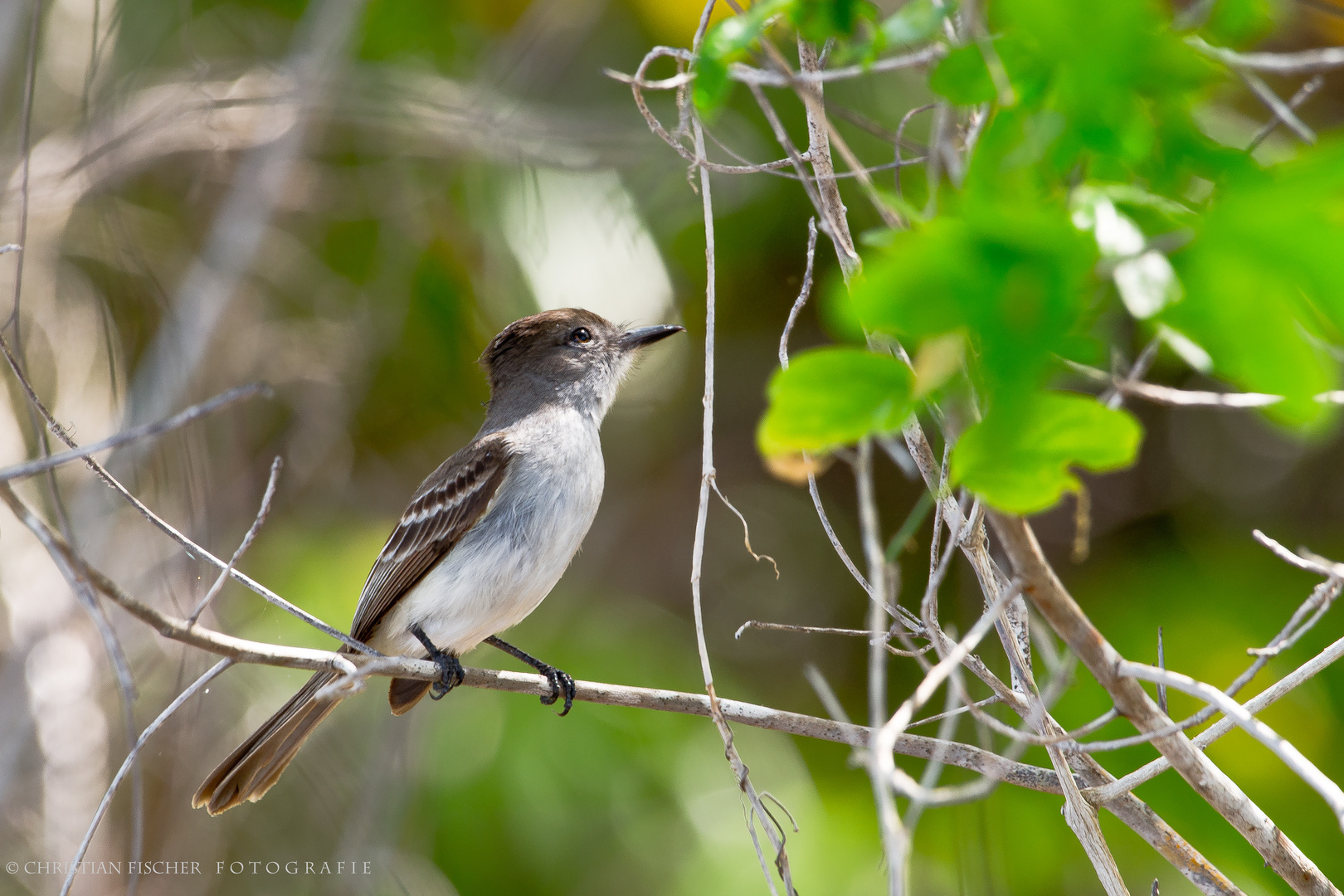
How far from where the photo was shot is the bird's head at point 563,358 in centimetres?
436

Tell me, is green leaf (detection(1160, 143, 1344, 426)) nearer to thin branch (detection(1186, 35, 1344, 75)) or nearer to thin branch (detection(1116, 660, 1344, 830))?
thin branch (detection(1186, 35, 1344, 75))

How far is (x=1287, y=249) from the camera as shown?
976 mm

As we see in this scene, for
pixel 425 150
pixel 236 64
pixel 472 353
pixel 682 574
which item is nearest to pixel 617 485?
pixel 682 574

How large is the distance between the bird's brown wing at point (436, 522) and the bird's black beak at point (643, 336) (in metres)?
0.74

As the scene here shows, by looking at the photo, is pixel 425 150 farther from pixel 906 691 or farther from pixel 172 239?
pixel 906 691

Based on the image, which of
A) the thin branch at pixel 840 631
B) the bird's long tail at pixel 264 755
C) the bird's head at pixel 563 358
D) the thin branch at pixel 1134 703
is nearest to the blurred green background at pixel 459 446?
the bird's long tail at pixel 264 755

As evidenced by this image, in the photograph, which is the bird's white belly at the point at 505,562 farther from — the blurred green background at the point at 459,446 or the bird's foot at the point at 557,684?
the blurred green background at the point at 459,446

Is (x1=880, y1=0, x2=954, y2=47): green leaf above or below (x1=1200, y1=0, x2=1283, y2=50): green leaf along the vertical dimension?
above

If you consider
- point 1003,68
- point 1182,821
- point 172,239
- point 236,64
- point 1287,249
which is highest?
point 236,64

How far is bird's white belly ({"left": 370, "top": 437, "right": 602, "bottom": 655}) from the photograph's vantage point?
12.1 ft

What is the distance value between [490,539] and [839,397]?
2730 millimetres

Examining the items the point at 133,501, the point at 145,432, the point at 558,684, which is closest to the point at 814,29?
the point at 145,432

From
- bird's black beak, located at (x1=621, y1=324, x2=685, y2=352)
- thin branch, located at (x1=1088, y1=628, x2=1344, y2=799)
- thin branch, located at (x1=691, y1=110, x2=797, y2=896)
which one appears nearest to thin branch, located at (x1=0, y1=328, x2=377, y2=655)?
thin branch, located at (x1=691, y1=110, x2=797, y2=896)

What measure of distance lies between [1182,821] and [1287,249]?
4034 mm
